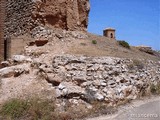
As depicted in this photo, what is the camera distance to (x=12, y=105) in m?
9.01

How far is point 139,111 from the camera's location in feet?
32.5

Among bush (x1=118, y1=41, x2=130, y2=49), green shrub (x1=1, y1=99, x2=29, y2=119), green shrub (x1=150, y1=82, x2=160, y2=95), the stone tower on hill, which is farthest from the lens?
bush (x1=118, y1=41, x2=130, y2=49)

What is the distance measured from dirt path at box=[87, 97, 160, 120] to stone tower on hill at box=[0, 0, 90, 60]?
6164 mm

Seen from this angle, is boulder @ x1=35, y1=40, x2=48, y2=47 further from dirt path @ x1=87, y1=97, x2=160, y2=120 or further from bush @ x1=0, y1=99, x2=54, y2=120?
dirt path @ x1=87, y1=97, x2=160, y2=120

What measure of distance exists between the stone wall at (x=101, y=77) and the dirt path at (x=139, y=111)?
0.47 meters

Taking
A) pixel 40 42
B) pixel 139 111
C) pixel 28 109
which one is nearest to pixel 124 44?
pixel 40 42

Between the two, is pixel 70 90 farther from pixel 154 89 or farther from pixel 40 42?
pixel 154 89

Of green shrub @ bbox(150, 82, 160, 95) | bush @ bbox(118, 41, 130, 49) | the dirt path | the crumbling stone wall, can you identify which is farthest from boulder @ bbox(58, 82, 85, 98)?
bush @ bbox(118, 41, 130, 49)

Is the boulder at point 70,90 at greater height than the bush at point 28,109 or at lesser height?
greater

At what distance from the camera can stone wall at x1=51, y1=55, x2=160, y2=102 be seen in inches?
403

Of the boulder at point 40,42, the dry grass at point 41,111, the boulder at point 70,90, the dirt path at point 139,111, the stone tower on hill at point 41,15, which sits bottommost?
the dirt path at point 139,111

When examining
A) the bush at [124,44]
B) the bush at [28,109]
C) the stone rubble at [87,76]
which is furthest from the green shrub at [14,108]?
the bush at [124,44]

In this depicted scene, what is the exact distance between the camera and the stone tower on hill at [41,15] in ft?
46.4

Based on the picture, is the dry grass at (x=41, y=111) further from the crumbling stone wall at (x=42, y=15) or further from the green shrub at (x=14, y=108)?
the crumbling stone wall at (x=42, y=15)
